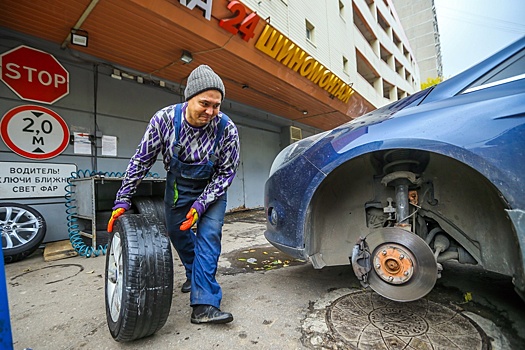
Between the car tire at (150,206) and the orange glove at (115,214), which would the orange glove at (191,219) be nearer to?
the orange glove at (115,214)

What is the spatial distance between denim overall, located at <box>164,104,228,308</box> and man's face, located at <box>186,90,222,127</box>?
0.44ft

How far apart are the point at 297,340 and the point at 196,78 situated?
1.65 meters

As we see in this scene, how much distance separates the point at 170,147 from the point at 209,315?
1088 millimetres

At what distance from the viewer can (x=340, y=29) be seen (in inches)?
424

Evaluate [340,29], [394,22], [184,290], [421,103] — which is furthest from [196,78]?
[394,22]

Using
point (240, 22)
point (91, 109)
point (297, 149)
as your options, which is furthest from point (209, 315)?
point (91, 109)

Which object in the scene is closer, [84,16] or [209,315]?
[209,315]

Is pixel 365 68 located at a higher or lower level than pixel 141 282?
higher

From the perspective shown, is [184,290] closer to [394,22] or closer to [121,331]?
[121,331]

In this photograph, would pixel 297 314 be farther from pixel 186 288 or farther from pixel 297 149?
pixel 297 149

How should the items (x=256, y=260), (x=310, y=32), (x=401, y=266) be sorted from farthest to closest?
1. (x=310, y=32)
2. (x=256, y=260)
3. (x=401, y=266)

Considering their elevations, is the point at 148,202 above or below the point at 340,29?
below

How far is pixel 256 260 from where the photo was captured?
2936 millimetres

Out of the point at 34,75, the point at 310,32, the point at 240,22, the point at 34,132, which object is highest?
the point at 310,32
